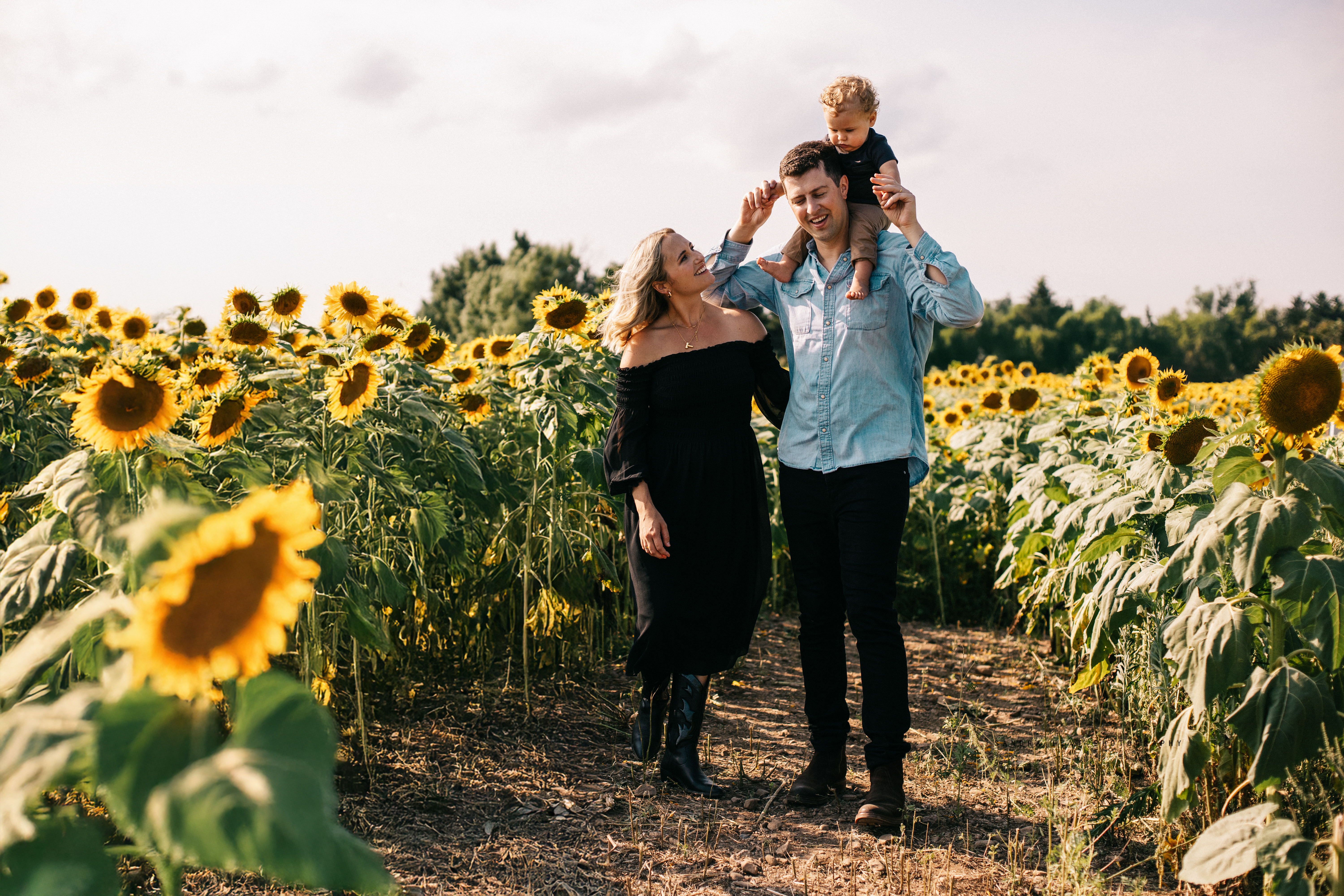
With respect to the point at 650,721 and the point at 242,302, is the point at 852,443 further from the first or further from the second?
the point at 242,302

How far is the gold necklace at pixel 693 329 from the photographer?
3.24 meters

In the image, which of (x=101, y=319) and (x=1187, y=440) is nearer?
(x=1187, y=440)

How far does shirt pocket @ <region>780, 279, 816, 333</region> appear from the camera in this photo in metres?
3.11

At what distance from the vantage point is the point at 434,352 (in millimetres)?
3965

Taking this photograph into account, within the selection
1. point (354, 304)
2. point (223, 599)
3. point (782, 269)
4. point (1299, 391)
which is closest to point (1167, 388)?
point (782, 269)

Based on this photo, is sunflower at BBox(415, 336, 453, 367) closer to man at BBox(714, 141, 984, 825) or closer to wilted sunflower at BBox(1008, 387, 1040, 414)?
man at BBox(714, 141, 984, 825)

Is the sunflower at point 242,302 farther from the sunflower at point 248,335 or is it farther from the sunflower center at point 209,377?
the sunflower center at point 209,377

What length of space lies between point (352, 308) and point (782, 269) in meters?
1.70

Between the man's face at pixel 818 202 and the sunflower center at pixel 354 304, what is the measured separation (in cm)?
174

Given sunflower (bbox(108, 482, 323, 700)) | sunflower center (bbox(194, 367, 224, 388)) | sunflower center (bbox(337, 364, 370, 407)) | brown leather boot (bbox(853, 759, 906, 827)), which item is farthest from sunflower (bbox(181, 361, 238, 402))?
brown leather boot (bbox(853, 759, 906, 827))

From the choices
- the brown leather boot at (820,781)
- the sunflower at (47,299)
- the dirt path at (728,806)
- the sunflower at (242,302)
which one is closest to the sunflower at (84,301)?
the sunflower at (47,299)

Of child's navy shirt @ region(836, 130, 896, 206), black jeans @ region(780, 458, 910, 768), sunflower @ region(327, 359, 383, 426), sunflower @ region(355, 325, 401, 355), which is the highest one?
child's navy shirt @ region(836, 130, 896, 206)

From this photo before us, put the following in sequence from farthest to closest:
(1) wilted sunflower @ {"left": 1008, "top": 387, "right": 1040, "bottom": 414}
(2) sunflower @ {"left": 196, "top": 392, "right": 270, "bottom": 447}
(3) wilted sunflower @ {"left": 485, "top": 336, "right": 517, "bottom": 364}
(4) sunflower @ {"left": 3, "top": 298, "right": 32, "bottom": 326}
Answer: (1) wilted sunflower @ {"left": 1008, "top": 387, "right": 1040, "bottom": 414} → (4) sunflower @ {"left": 3, "top": 298, "right": 32, "bottom": 326} → (3) wilted sunflower @ {"left": 485, "top": 336, "right": 517, "bottom": 364} → (2) sunflower @ {"left": 196, "top": 392, "right": 270, "bottom": 447}

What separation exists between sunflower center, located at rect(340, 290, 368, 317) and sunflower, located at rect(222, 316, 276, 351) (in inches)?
12.9
